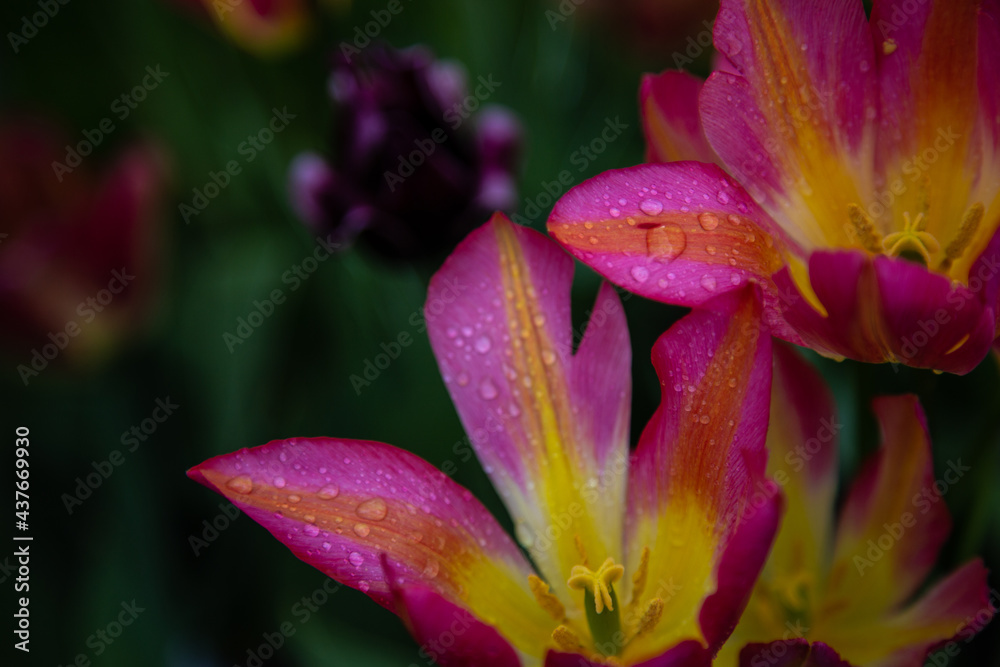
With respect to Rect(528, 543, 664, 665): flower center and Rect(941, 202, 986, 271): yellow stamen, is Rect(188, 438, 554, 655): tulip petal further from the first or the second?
Rect(941, 202, 986, 271): yellow stamen

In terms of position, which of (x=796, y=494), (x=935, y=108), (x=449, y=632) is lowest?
(x=796, y=494)

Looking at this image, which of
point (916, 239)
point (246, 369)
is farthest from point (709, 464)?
point (246, 369)

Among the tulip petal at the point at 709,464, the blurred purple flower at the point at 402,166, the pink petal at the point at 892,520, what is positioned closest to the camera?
the tulip petal at the point at 709,464

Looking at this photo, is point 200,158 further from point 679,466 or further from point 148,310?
point 679,466

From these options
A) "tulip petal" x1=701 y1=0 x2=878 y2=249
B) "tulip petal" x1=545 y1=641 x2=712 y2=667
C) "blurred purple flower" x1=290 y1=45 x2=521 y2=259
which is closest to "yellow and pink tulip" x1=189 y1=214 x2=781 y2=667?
"tulip petal" x1=545 y1=641 x2=712 y2=667

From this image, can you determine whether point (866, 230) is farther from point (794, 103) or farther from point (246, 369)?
point (246, 369)

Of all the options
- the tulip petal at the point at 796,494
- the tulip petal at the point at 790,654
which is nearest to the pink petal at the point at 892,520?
the tulip petal at the point at 796,494

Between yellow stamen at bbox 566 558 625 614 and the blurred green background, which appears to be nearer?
yellow stamen at bbox 566 558 625 614

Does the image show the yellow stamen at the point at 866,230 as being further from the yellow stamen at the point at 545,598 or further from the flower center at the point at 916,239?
the yellow stamen at the point at 545,598
